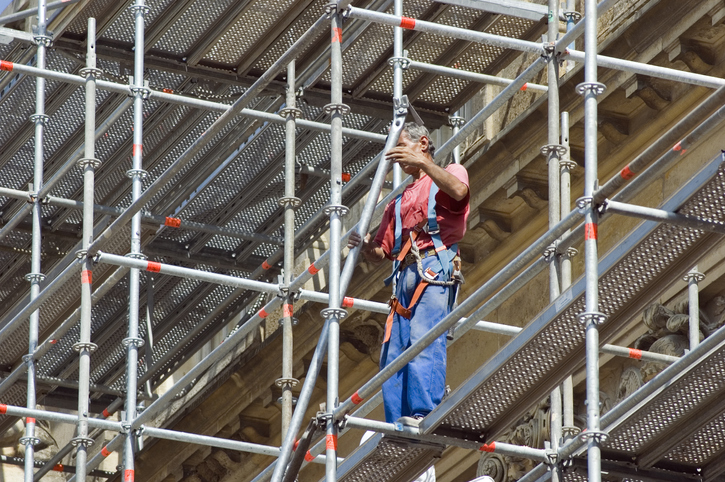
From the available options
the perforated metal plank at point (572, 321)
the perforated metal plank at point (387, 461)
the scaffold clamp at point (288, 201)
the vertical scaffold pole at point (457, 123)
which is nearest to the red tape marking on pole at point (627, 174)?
the perforated metal plank at point (572, 321)

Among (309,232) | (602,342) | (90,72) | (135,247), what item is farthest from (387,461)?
(309,232)

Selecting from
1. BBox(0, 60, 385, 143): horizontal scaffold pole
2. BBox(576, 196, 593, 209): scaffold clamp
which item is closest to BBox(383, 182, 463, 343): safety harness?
BBox(576, 196, 593, 209): scaffold clamp

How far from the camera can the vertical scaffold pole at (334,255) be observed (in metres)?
10.9

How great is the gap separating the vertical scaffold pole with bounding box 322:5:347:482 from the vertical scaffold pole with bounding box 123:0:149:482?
2.62 metres

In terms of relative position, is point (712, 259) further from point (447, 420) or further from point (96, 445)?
point (96, 445)

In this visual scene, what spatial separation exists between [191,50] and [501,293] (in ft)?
20.1

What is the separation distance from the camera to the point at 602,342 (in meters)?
10.7

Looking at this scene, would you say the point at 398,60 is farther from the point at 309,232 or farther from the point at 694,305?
the point at 309,232

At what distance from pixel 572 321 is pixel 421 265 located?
3.85ft

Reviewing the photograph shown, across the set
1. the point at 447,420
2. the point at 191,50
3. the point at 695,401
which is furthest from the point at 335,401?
the point at 191,50

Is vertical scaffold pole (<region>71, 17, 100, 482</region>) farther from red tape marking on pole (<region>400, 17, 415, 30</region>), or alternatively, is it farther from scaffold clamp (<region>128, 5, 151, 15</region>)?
red tape marking on pole (<region>400, 17, 415, 30</region>)

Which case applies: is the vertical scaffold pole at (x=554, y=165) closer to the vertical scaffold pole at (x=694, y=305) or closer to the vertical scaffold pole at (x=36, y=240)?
the vertical scaffold pole at (x=694, y=305)

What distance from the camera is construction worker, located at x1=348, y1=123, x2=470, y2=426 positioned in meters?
11.0

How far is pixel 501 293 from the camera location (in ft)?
36.3
